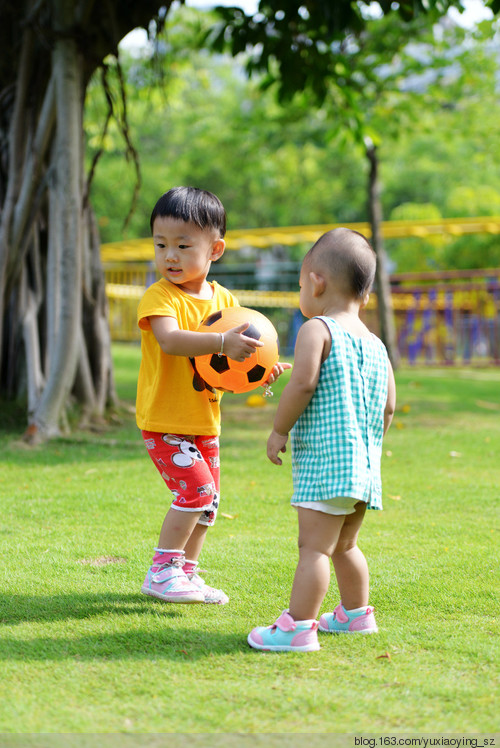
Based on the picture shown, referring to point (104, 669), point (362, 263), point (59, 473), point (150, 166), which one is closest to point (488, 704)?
point (104, 669)

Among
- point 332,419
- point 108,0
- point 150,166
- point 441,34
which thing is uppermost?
point 150,166

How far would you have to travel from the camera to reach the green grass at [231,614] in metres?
2.28

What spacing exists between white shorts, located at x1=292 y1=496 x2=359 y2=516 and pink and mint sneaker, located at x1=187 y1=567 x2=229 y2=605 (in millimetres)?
694

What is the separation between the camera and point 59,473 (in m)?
5.68

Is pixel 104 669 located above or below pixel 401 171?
below

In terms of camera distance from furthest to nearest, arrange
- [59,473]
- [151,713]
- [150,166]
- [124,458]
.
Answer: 1. [150,166]
2. [124,458]
3. [59,473]
4. [151,713]

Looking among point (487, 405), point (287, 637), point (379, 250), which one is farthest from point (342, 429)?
point (379, 250)

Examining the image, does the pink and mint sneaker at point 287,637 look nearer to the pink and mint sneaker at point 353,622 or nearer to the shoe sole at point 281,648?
the shoe sole at point 281,648

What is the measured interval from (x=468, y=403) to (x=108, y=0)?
6091 mm

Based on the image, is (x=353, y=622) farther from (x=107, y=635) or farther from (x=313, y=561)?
(x=107, y=635)

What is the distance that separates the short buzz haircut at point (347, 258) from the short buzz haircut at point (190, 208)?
530 millimetres

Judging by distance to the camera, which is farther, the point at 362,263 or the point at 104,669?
the point at 362,263

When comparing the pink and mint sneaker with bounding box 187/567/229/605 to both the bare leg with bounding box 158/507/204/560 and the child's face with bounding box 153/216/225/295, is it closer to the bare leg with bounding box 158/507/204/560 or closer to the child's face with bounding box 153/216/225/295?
the bare leg with bounding box 158/507/204/560

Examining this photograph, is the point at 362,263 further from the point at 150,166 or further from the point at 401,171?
the point at 401,171
